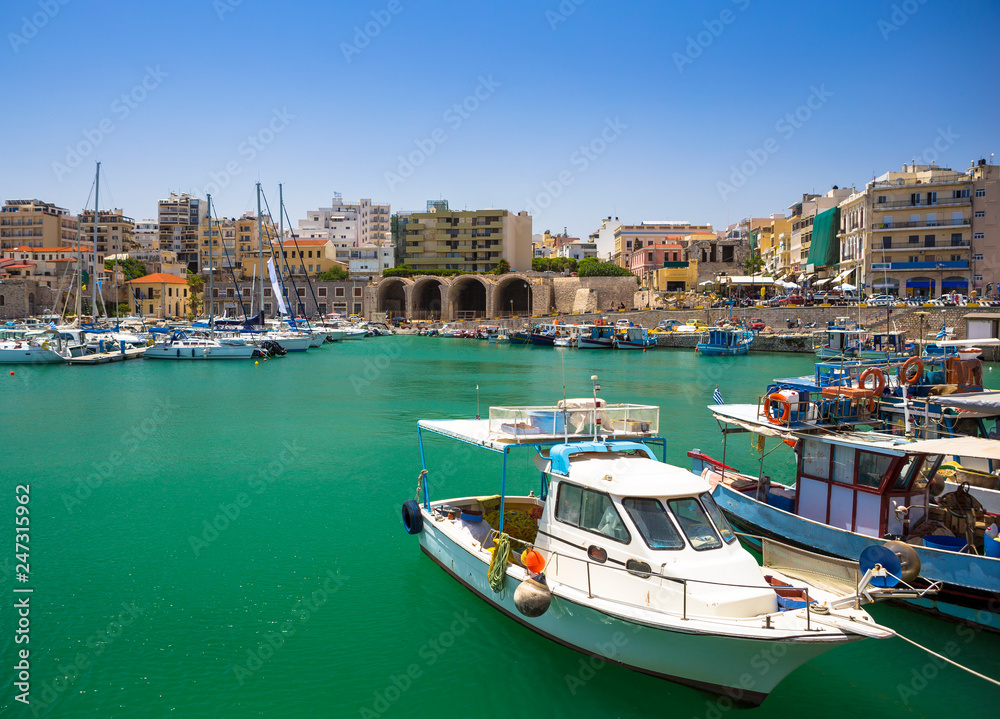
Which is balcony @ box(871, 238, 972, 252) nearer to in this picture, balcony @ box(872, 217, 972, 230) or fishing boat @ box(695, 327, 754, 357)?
balcony @ box(872, 217, 972, 230)

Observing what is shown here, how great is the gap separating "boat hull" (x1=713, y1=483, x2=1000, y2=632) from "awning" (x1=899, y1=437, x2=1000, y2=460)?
1.36 metres

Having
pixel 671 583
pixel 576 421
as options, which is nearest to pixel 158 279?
pixel 576 421

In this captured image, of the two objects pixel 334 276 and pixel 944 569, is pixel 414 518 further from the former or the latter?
pixel 334 276

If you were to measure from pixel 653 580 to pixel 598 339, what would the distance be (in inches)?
2353

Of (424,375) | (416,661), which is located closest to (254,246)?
(424,375)

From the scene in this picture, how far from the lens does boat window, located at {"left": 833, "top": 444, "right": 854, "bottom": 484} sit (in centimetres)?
1088

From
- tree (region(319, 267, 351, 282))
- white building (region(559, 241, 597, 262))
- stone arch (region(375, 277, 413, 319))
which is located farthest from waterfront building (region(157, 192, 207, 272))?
white building (region(559, 241, 597, 262))

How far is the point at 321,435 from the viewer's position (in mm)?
23422

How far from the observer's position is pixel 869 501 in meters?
10.6

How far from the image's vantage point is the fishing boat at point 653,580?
7.28 metres

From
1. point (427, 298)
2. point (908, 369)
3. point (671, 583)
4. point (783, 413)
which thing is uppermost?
point (427, 298)

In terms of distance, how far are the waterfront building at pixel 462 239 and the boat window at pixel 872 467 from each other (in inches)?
3313

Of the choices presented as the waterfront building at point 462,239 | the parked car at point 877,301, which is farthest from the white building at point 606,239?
the parked car at point 877,301

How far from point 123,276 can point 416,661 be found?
9967 cm
